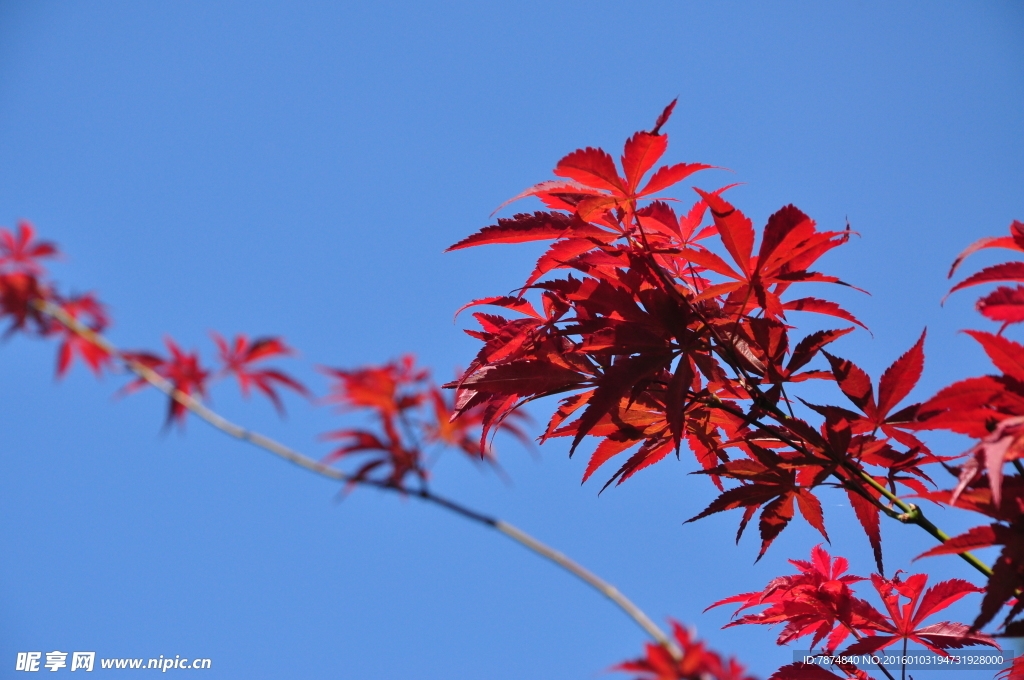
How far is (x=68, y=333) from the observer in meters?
2.81

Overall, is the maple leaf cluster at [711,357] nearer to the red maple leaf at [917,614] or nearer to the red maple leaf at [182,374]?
the red maple leaf at [917,614]

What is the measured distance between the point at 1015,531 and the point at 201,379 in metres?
2.48

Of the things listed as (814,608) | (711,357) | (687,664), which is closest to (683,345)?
(711,357)

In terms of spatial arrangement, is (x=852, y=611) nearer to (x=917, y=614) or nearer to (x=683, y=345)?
(x=917, y=614)

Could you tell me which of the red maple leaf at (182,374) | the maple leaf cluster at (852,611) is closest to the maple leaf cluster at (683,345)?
the maple leaf cluster at (852,611)

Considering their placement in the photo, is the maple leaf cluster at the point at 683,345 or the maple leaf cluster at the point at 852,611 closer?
the maple leaf cluster at the point at 683,345

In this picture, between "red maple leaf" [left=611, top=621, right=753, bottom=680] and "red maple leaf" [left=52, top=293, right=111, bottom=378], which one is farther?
"red maple leaf" [left=52, top=293, right=111, bottom=378]

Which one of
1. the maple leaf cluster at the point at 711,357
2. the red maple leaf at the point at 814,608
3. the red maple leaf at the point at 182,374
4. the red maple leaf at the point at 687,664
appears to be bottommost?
the red maple leaf at the point at 687,664

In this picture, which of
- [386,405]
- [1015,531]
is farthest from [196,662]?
[1015,531]

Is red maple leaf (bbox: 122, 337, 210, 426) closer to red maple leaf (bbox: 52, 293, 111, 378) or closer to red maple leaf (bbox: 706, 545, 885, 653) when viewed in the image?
red maple leaf (bbox: 52, 293, 111, 378)

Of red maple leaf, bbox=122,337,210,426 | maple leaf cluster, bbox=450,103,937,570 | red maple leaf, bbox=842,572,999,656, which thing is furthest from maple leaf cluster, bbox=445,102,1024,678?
red maple leaf, bbox=122,337,210,426

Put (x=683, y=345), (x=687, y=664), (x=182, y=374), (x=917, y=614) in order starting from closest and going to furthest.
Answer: (x=687, y=664)
(x=683, y=345)
(x=917, y=614)
(x=182, y=374)

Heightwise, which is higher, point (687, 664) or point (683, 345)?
point (683, 345)

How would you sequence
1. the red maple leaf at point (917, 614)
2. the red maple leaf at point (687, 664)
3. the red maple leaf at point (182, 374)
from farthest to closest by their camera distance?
the red maple leaf at point (182, 374) < the red maple leaf at point (917, 614) < the red maple leaf at point (687, 664)
